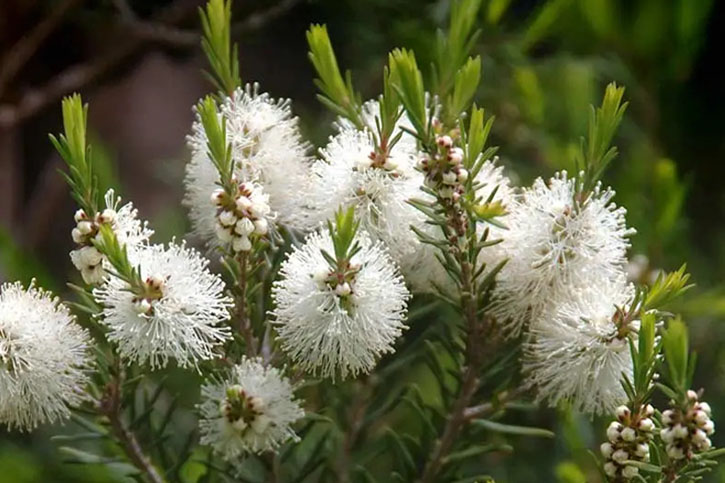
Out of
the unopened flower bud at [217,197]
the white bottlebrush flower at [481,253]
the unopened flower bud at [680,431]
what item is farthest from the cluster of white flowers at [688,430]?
the unopened flower bud at [217,197]

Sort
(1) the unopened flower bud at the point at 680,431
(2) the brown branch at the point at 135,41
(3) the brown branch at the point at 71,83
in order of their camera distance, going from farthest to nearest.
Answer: (3) the brown branch at the point at 71,83 → (2) the brown branch at the point at 135,41 → (1) the unopened flower bud at the point at 680,431

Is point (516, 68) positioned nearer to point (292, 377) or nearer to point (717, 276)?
point (717, 276)

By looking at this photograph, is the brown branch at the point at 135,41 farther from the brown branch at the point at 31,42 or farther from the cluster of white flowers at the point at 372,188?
the cluster of white flowers at the point at 372,188

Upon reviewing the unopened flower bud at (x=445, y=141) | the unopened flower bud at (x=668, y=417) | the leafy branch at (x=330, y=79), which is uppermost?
the leafy branch at (x=330, y=79)

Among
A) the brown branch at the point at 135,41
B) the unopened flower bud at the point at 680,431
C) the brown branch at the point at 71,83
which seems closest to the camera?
the unopened flower bud at the point at 680,431

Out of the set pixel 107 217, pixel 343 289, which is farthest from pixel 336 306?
pixel 107 217

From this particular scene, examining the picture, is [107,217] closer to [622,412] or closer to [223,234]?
[223,234]

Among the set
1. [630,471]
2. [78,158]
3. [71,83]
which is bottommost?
[630,471]

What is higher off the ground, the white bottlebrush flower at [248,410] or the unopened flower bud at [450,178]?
the unopened flower bud at [450,178]

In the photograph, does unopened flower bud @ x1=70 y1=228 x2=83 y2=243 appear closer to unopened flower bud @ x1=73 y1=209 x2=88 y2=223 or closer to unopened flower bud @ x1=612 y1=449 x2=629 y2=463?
unopened flower bud @ x1=73 y1=209 x2=88 y2=223
